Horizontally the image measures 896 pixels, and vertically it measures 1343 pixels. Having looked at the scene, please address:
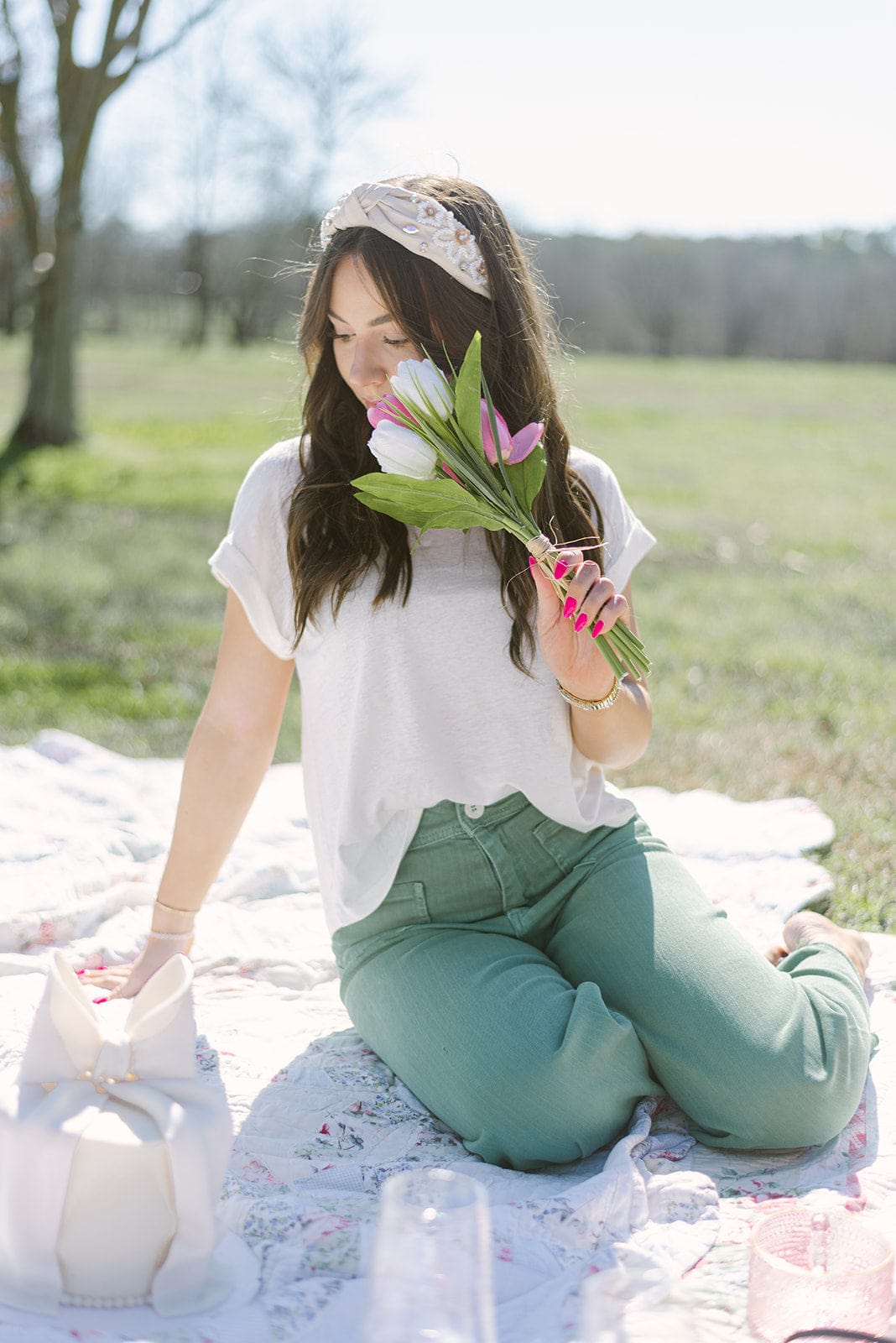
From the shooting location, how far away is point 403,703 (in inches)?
92.1

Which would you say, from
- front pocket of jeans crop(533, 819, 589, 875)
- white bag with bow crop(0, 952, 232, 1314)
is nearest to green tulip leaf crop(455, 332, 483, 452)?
front pocket of jeans crop(533, 819, 589, 875)

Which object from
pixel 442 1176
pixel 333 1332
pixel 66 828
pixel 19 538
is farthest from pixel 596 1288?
pixel 19 538

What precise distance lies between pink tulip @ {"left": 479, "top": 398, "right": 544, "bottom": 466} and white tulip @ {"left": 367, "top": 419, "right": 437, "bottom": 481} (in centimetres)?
10

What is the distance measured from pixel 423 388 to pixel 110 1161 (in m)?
1.16

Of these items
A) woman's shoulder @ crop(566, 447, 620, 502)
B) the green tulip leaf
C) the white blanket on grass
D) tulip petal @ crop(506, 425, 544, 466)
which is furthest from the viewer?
woman's shoulder @ crop(566, 447, 620, 502)

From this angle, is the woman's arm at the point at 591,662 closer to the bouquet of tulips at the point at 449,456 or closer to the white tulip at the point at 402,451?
the bouquet of tulips at the point at 449,456

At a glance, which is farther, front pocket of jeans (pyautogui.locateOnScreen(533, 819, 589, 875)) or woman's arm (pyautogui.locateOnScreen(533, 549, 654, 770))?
front pocket of jeans (pyautogui.locateOnScreen(533, 819, 589, 875))

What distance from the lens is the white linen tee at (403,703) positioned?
7.61 ft

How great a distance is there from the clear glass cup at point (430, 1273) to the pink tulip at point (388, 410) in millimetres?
1182

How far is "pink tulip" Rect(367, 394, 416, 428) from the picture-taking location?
2053 millimetres

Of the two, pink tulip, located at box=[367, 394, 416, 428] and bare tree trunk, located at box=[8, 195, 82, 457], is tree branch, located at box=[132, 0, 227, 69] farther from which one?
pink tulip, located at box=[367, 394, 416, 428]

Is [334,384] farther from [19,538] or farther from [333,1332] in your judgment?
[19,538]

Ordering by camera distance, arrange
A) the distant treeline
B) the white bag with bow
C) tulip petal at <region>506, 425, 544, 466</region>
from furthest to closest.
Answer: the distant treeline → tulip petal at <region>506, 425, 544, 466</region> → the white bag with bow

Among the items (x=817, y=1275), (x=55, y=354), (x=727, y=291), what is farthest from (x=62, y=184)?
(x=727, y=291)
